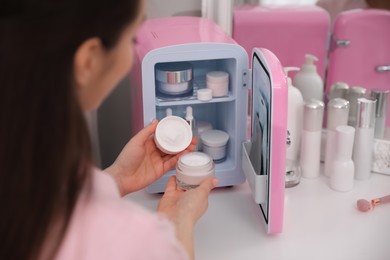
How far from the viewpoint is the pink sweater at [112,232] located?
1.68 ft

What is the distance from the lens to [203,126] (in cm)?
104

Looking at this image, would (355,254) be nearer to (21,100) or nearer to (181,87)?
(181,87)

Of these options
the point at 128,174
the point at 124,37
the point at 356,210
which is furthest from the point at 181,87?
the point at 124,37

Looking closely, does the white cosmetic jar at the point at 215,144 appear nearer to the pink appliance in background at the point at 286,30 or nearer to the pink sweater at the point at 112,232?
the pink appliance in background at the point at 286,30

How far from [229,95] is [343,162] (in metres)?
0.23

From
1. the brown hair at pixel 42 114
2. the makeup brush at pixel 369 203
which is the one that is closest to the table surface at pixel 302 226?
the makeup brush at pixel 369 203

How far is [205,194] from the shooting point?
0.78 metres

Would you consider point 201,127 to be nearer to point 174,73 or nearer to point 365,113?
point 174,73

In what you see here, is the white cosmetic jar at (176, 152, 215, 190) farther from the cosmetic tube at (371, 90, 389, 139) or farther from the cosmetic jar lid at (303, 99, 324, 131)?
the cosmetic tube at (371, 90, 389, 139)

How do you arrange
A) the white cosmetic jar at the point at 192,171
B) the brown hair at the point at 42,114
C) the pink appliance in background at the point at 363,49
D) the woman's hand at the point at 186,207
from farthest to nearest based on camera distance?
1. the pink appliance in background at the point at 363,49
2. the white cosmetic jar at the point at 192,171
3. the woman's hand at the point at 186,207
4. the brown hair at the point at 42,114

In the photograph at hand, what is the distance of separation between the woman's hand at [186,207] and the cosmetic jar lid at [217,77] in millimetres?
204

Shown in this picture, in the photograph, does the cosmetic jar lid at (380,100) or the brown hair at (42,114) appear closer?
the brown hair at (42,114)

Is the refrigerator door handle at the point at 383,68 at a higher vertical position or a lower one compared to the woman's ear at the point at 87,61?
lower

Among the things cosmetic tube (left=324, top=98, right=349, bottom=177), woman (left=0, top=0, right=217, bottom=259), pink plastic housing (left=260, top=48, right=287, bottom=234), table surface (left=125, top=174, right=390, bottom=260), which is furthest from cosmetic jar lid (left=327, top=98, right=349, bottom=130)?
woman (left=0, top=0, right=217, bottom=259)
